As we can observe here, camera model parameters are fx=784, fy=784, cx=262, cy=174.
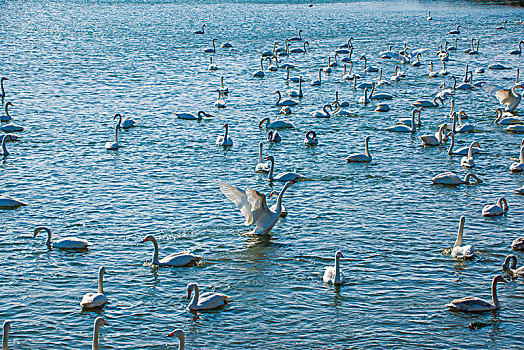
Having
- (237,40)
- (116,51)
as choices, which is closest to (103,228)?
(116,51)

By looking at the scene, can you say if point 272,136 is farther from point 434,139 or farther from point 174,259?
point 174,259

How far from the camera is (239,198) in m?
24.7

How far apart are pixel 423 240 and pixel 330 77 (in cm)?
3040

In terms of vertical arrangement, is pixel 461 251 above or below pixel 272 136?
below

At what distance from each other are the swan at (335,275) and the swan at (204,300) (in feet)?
10.0

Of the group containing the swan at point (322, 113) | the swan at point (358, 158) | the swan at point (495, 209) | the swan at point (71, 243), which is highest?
the swan at point (322, 113)

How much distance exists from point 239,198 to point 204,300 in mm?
6016

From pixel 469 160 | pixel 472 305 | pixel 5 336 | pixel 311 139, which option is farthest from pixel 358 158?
pixel 5 336

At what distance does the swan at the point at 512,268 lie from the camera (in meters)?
21.2

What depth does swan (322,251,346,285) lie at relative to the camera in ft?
68.1

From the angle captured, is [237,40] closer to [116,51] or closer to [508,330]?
[116,51]

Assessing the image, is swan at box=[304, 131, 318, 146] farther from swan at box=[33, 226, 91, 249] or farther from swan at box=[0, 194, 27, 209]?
swan at box=[33, 226, 91, 249]

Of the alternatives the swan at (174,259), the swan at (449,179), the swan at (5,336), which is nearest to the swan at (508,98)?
the swan at (449,179)

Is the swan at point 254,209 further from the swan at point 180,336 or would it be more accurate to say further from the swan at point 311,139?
the swan at point 311,139
